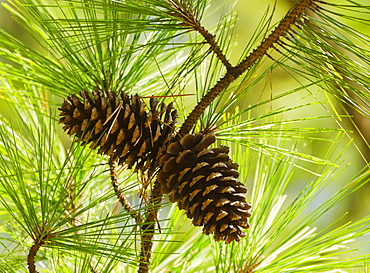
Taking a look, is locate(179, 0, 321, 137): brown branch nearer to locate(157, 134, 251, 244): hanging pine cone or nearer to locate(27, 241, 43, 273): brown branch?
locate(157, 134, 251, 244): hanging pine cone

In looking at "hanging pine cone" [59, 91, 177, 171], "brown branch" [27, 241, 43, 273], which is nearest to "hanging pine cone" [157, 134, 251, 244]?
"hanging pine cone" [59, 91, 177, 171]

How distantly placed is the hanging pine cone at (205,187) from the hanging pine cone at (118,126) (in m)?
0.02

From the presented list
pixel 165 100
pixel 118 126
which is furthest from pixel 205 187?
pixel 165 100

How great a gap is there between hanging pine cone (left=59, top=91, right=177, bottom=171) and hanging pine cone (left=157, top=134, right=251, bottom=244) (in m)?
0.02

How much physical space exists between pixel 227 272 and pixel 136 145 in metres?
0.26

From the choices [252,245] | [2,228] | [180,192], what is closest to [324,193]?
[252,245]

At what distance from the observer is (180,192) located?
0.51 m

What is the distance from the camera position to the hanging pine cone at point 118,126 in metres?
0.52

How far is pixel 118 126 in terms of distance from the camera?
53cm

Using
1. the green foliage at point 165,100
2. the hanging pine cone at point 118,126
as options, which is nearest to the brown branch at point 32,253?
the green foliage at point 165,100

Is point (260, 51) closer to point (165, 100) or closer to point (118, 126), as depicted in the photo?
point (118, 126)

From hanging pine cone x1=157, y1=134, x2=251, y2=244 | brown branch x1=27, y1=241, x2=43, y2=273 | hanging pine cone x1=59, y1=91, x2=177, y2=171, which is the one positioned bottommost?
brown branch x1=27, y1=241, x2=43, y2=273

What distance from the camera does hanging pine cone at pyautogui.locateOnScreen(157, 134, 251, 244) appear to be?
50cm

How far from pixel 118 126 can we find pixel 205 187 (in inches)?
4.6
